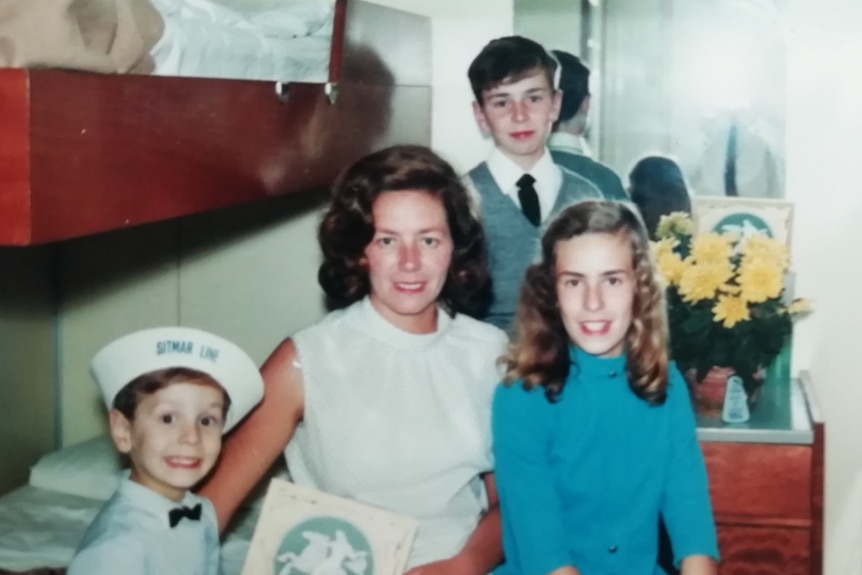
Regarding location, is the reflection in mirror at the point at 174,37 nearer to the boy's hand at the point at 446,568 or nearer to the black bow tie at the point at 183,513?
the black bow tie at the point at 183,513

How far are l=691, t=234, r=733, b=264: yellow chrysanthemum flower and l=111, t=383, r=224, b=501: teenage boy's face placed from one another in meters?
0.89

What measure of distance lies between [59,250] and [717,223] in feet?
5.04

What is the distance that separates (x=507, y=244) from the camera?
195 centimetres

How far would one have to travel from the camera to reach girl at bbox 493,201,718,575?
1495 mm

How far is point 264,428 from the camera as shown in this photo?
4.90 ft

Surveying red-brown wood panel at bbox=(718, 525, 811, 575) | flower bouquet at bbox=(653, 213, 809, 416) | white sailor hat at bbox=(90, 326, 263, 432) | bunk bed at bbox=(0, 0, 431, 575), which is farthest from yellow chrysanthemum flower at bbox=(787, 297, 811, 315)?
white sailor hat at bbox=(90, 326, 263, 432)

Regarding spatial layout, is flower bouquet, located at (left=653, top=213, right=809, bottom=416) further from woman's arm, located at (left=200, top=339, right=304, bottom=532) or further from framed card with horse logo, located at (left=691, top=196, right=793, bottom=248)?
woman's arm, located at (left=200, top=339, right=304, bottom=532)

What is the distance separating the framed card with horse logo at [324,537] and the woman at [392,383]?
72 mm

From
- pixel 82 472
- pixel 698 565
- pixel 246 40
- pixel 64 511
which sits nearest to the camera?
pixel 698 565

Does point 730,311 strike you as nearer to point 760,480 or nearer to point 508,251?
point 760,480

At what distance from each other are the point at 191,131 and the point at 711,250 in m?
0.96

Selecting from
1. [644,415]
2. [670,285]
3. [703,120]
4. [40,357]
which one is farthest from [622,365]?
[40,357]

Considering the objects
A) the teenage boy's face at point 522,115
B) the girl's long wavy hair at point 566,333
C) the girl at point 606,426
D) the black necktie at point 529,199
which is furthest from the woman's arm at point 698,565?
the teenage boy's face at point 522,115

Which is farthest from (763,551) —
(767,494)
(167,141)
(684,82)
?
(167,141)
